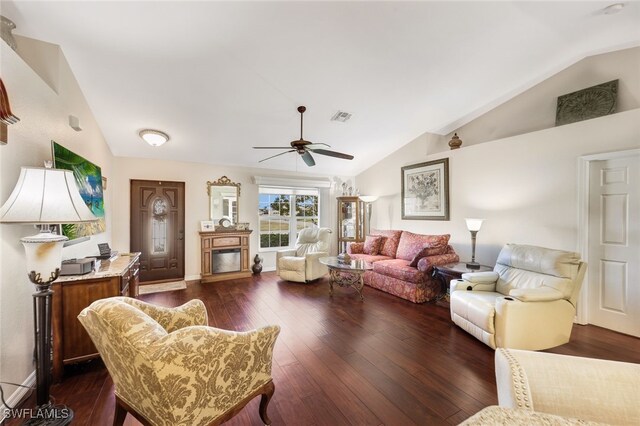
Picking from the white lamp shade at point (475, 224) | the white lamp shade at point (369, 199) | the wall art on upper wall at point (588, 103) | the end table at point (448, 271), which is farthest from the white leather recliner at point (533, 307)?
the white lamp shade at point (369, 199)

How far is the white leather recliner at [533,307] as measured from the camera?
228 centimetres

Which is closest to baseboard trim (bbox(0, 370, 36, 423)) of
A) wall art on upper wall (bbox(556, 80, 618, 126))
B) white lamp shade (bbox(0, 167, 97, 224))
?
white lamp shade (bbox(0, 167, 97, 224))

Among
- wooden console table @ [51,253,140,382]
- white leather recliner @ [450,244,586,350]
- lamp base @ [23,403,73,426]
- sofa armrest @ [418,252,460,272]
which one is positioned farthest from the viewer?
sofa armrest @ [418,252,460,272]

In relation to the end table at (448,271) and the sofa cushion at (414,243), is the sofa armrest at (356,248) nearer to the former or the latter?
the sofa cushion at (414,243)

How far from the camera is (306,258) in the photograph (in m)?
4.62

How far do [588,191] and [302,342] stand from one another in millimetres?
3642

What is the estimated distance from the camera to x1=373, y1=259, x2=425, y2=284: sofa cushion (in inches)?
142

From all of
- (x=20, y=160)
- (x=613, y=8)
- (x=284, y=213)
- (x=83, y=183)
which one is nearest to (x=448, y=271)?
A: (x=613, y=8)

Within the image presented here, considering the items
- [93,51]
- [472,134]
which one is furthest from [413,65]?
[93,51]

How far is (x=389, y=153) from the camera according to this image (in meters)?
5.53

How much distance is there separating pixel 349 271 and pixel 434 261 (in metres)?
1.24

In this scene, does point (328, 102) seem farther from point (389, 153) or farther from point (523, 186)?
point (523, 186)

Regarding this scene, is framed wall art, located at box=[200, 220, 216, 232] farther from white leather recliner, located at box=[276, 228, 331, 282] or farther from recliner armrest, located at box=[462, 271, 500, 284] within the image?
recliner armrest, located at box=[462, 271, 500, 284]

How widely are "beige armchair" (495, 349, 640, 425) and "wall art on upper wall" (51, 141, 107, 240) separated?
3065mm
